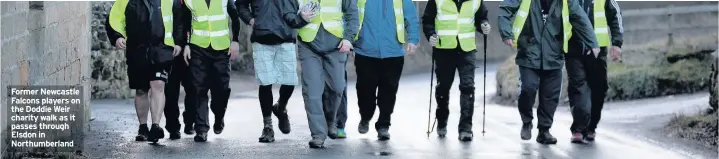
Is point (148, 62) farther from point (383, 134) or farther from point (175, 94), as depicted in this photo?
point (383, 134)

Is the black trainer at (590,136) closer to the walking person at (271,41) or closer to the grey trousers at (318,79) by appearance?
the grey trousers at (318,79)

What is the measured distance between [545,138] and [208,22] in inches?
111

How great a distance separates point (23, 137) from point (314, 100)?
8.88 feet

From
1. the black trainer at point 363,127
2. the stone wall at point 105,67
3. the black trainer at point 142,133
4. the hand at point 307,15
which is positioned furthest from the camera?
the stone wall at point 105,67

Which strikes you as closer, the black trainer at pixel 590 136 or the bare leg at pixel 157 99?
the bare leg at pixel 157 99

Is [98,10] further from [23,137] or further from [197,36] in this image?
[23,137]

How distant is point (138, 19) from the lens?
14352mm

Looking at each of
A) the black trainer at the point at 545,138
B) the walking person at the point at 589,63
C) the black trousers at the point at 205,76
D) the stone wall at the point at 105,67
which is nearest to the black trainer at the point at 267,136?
the black trousers at the point at 205,76

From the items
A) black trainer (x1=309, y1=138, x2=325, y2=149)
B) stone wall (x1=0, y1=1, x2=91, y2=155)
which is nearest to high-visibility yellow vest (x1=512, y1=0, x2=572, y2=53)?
black trainer (x1=309, y1=138, x2=325, y2=149)

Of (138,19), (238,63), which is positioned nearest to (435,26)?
(138,19)

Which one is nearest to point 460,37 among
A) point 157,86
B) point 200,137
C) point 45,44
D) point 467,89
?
point 467,89

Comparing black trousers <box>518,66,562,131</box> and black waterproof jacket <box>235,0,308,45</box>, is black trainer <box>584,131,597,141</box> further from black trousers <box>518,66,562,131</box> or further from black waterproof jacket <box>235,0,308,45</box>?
black waterproof jacket <box>235,0,308,45</box>

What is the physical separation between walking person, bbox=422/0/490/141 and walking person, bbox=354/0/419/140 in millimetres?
212

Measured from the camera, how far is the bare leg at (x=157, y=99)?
47.3 ft
